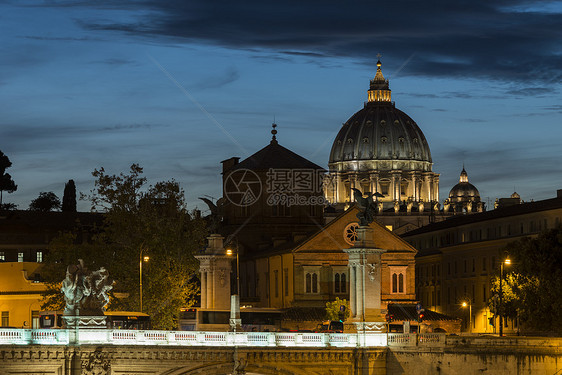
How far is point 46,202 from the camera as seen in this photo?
190m

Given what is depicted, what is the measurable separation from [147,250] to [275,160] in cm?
4764

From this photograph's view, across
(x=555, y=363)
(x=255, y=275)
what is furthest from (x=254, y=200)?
(x=555, y=363)

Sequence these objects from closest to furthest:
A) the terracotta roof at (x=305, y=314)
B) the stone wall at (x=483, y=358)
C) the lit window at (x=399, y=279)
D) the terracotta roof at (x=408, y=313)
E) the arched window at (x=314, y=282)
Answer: the stone wall at (x=483, y=358), the terracotta roof at (x=305, y=314), the terracotta roof at (x=408, y=313), the arched window at (x=314, y=282), the lit window at (x=399, y=279)

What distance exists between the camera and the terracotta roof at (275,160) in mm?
149250

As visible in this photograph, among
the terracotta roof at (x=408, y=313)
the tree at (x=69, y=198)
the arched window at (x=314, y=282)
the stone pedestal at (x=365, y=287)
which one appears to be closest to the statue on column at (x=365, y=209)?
the stone pedestal at (x=365, y=287)

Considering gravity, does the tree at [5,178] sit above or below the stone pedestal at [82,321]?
above

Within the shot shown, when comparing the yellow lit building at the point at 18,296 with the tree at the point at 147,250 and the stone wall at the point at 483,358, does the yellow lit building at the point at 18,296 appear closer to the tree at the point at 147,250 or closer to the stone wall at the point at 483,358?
the tree at the point at 147,250

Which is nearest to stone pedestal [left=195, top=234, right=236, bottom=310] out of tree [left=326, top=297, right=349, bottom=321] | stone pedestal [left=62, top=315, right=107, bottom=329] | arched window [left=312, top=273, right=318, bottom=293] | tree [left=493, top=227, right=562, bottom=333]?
tree [left=493, top=227, right=562, bottom=333]

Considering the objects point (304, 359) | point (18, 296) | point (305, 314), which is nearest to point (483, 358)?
point (304, 359)

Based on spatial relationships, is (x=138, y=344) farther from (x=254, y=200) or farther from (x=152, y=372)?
(x=254, y=200)

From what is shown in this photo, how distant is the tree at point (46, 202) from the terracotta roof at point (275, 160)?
4661cm

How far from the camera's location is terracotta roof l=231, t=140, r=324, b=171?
149250 mm

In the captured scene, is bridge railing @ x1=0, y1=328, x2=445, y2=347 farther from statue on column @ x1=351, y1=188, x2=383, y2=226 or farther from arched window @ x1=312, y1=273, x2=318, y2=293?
arched window @ x1=312, y1=273, x2=318, y2=293

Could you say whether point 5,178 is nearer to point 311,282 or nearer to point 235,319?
point 311,282
